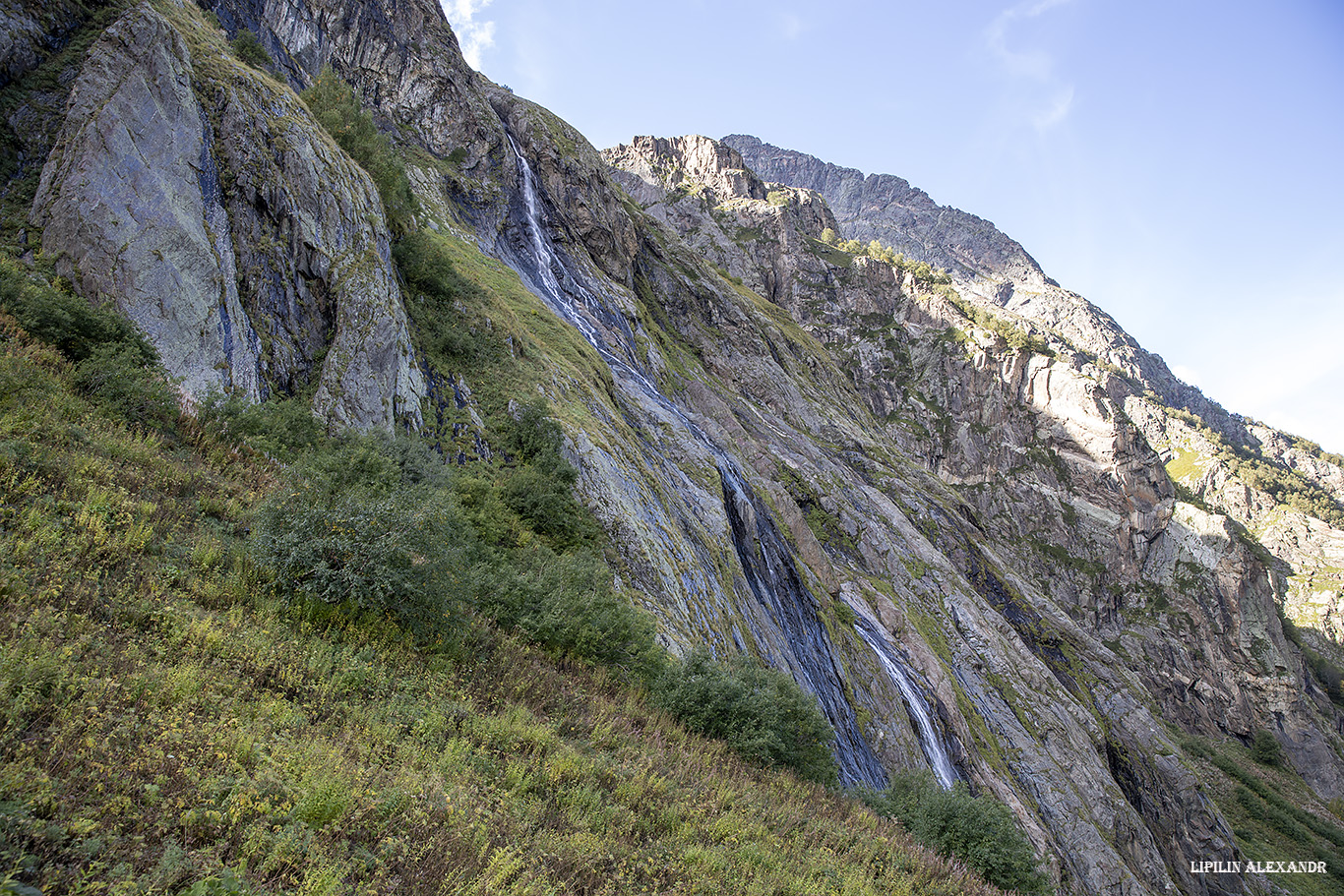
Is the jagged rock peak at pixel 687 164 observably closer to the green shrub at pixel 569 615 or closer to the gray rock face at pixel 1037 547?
the gray rock face at pixel 1037 547

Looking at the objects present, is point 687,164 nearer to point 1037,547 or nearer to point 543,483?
point 1037,547

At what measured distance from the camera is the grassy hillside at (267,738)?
3586mm

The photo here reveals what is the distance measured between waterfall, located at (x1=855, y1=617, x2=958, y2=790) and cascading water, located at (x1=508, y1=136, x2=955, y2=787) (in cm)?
11

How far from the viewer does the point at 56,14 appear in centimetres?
1391

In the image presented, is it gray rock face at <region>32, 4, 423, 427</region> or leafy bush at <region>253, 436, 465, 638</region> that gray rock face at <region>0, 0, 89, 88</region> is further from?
leafy bush at <region>253, 436, 465, 638</region>

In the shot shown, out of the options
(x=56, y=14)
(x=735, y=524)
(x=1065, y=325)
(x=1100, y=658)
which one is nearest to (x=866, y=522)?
(x=735, y=524)

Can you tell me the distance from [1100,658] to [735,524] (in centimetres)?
4270

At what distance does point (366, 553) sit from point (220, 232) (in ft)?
38.8

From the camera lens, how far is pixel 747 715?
10727 mm

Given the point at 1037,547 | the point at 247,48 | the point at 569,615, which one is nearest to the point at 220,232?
the point at 247,48

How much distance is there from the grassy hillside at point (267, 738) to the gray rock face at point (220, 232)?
3056 millimetres

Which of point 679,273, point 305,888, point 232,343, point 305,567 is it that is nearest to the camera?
point 305,888

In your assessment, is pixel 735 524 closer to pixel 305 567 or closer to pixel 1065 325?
pixel 305 567

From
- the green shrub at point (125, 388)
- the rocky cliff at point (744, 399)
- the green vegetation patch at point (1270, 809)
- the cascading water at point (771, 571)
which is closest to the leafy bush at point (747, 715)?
the rocky cliff at point (744, 399)
